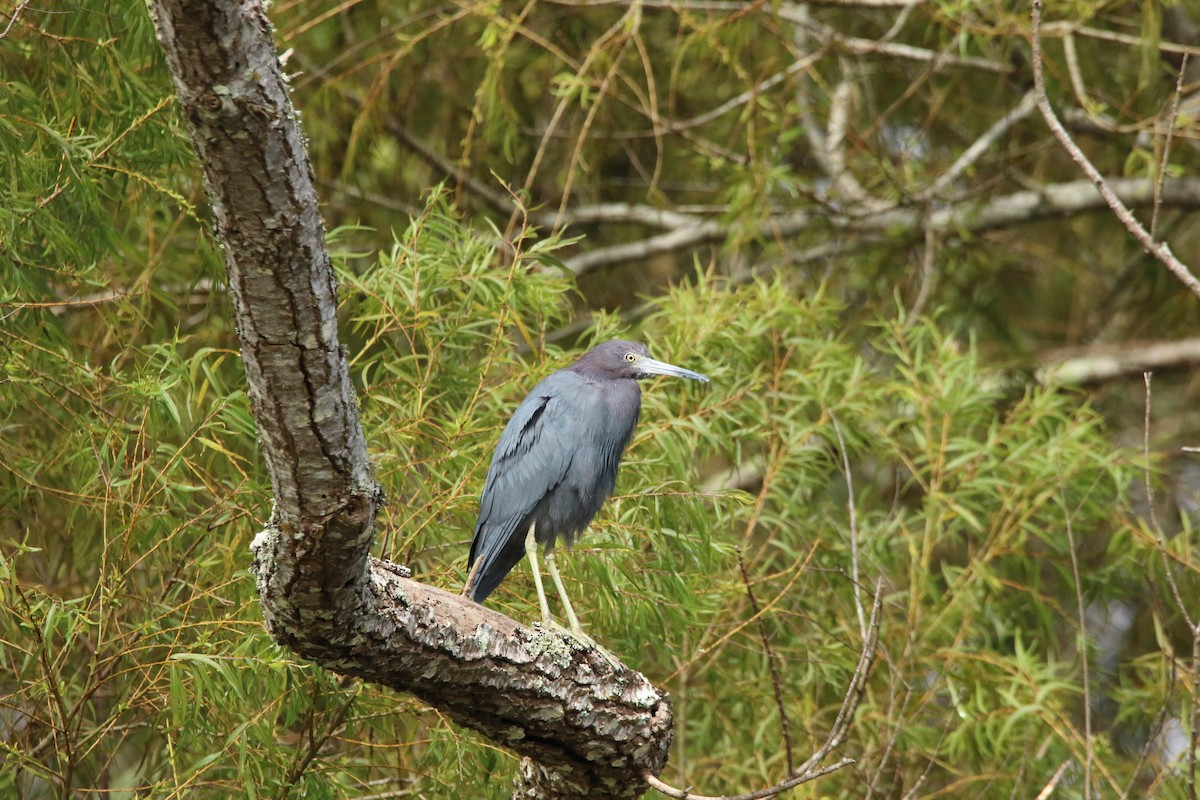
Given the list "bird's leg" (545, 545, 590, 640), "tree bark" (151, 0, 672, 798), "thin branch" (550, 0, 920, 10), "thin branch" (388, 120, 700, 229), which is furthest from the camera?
"thin branch" (388, 120, 700, 229)

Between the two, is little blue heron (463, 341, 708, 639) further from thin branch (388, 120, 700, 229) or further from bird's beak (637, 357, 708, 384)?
thin branch (388, 120, 700, 229)

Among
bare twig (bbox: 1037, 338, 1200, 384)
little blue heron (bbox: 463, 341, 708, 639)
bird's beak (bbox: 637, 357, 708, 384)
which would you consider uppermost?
bird's beak (bbox: 637, 357, 708, 384)

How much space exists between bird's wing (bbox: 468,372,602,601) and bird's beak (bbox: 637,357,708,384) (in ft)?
0.69

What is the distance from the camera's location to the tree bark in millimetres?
1778

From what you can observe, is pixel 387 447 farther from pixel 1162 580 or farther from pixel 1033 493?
pixel 1162 580

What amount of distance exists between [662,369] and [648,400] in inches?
16.0

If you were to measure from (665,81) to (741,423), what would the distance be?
9.64ft

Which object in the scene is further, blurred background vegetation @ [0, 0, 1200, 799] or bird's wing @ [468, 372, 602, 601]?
bird's wing @ [468, 372, 602, 601]

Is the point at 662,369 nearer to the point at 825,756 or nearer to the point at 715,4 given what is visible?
the point at 825,756

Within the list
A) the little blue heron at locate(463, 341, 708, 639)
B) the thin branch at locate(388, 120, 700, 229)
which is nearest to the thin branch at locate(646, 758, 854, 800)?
the little blue heron at locate(463, 341, 708, 639)

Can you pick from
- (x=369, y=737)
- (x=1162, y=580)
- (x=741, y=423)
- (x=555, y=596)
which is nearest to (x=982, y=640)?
(x=1162, y=580)

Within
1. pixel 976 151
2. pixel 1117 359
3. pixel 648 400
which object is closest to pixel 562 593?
pixel 648 400

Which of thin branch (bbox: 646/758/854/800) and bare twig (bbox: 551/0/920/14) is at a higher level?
bare twig (bbox: 551/0/920/14)

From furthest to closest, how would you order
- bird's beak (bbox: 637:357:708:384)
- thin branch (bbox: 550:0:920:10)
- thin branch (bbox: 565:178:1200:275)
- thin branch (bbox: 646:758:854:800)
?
thin branch (bbox: 565:178:1200:275) → thin branch (bbox: 550:0:920:10) → bird's beak (bbox: 637:357:708:384) → thin branch (bbox: 646:758:854:800)
